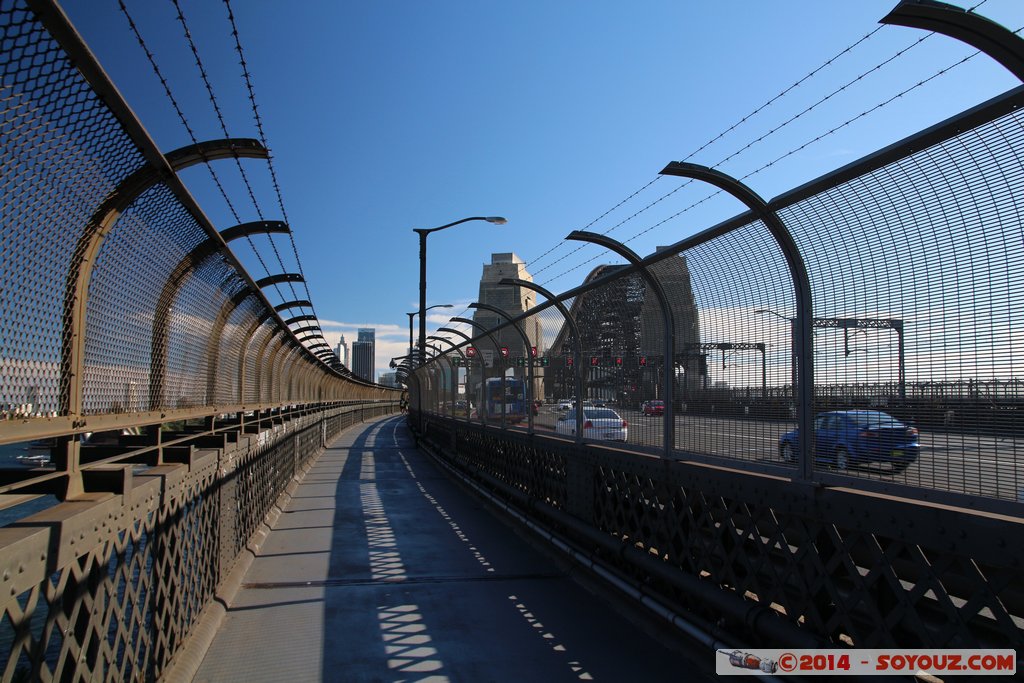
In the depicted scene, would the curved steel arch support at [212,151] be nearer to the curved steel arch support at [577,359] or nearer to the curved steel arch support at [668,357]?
the curved steel arch support at [668,357]

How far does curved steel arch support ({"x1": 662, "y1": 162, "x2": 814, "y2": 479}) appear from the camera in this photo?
413cm

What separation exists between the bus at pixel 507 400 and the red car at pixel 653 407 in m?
4.38

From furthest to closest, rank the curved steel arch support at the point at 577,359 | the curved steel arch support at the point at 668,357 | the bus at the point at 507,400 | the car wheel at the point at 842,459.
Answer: the bus at the point at 507,400
the curved steel arch support at the point at 577,359
the curved steel arch support at the point at 668,357
the car wheel at the point at 842,459

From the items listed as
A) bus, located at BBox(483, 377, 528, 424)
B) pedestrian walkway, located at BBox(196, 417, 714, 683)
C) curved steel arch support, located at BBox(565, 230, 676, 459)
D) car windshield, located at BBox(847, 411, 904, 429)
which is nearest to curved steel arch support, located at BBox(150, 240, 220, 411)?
pedestrian walkway, located at BBox(196, 417, 714, 683)

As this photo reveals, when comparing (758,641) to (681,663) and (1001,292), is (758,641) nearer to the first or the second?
(681,663)

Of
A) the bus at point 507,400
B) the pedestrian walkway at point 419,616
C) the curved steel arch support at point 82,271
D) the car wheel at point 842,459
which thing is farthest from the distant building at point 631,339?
the curved steel arch support at point 82,271

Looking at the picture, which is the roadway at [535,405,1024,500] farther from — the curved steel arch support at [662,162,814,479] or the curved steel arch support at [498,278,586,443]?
the curved steel arch support at [498,278,586,443]

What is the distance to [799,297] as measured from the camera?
4273mm

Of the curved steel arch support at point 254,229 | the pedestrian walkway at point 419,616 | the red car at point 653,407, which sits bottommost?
the pedestrian walkway at point 419,616

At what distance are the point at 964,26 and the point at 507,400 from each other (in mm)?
9366

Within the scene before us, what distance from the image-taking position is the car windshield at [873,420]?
365 centimetres

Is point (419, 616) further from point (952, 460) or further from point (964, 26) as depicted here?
point (964, 26)

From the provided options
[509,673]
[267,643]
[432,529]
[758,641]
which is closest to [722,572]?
[758,641]

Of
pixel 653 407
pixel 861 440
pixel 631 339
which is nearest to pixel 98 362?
pixel 861 440
